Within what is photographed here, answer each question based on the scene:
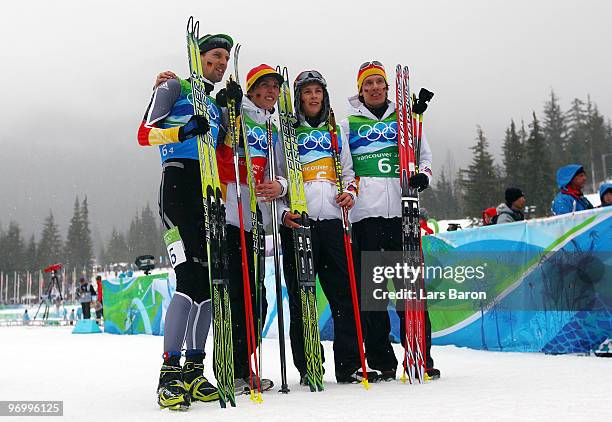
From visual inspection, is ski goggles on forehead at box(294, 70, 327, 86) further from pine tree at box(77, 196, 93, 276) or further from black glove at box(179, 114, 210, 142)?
pine tree at box(77, 196, 93, 276)

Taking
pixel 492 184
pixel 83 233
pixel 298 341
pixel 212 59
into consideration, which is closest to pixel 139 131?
pixel 212 59

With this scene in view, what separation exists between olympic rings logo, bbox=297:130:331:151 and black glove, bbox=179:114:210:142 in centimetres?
103

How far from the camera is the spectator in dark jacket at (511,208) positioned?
7224 mm

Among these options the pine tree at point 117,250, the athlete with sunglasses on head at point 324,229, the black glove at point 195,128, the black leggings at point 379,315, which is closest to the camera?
the black glove at point 195,128

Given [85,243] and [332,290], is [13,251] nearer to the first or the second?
[85,243]

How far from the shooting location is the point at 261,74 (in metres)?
3.89

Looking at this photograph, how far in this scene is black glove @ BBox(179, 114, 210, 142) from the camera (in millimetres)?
3059

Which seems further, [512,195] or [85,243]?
[85,243]

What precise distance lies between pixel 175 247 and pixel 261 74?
54.7 inches

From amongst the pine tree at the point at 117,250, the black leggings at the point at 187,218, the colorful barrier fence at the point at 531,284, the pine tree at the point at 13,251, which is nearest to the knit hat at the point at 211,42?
the black leggings at the point at 187,218

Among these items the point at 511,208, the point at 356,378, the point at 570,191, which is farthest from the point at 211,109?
the point at 511,208

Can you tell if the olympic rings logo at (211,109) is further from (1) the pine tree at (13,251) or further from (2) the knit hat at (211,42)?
(1) the pine tree at (13,251)

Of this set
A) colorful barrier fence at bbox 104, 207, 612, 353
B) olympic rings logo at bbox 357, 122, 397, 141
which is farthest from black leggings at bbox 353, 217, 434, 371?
colorful barrier fence at bbox 104, 207, 612, 353

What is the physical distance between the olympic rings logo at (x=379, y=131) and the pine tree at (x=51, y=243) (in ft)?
276
